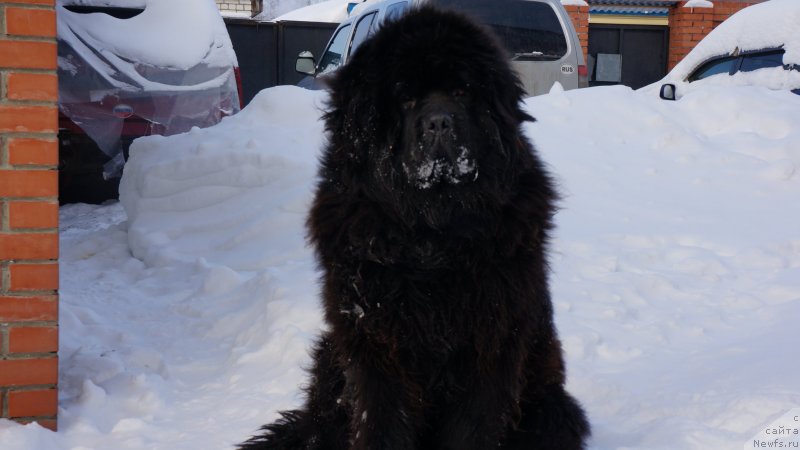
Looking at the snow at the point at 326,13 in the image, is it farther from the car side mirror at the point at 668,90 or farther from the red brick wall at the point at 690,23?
the car side mirror at the point at 668,90

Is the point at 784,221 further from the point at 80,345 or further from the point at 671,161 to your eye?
the point at 80,345

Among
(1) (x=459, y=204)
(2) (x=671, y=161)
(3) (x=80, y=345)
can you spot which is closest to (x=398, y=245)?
(1) (x=459, y=204)

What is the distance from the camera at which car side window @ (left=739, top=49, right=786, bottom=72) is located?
7.63 meters

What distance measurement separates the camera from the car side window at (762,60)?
7634 mm

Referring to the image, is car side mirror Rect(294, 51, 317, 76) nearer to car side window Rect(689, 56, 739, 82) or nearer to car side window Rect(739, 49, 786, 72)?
car side window Rect(689, 56, 739, 82)

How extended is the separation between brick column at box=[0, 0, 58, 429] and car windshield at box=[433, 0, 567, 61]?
211 inches

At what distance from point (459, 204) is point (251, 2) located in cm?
2797

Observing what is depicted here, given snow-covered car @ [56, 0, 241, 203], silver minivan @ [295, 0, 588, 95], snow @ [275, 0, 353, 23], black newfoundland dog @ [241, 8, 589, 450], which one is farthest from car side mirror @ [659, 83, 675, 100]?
snow @ [275, 0, 353, 23]

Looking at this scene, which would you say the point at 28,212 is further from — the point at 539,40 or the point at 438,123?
the point at 539,40

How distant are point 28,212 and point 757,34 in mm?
7165

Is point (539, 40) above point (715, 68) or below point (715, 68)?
above

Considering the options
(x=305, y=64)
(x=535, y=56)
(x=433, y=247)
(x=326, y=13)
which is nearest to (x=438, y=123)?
(x=433, y=247)

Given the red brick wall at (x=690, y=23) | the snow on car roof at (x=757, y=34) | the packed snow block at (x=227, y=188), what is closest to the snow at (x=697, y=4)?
the red brick wall at (x=690, y=23)

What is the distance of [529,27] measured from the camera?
314 inches
